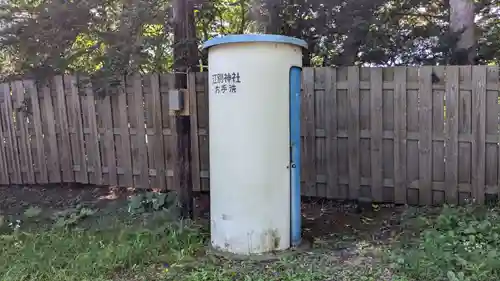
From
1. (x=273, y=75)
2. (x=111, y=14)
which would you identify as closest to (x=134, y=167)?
(x=111, y=14)

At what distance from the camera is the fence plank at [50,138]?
705 cm

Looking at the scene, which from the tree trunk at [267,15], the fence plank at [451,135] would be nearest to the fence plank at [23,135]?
the tree trunk at [267,15]

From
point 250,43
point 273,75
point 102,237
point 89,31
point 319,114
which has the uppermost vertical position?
point 89,31

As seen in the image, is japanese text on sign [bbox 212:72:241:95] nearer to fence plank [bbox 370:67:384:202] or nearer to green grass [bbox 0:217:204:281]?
green grass [bbox 0:217:204:281]

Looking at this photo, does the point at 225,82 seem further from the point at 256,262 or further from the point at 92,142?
the point at 92,142

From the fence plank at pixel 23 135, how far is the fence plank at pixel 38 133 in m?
0.13

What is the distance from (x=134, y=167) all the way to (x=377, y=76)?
3.66 meters

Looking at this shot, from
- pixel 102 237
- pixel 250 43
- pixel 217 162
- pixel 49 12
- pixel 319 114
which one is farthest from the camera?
pixel 49 12

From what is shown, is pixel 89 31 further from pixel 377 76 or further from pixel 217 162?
pixel 377 76

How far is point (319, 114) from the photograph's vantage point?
19.0 feet

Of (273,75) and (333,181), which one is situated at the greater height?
(273,75)

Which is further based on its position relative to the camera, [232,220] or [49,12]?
[49,12]

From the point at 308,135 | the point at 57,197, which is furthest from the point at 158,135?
the point at 308,135

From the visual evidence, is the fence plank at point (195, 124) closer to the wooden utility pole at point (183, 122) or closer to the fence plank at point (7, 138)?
the wooden utility pole at point (183, 122)
